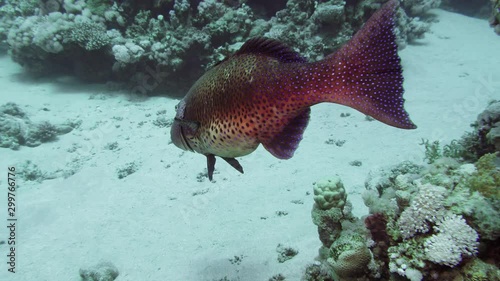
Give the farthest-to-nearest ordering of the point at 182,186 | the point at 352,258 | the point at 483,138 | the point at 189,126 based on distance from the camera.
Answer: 1. the point at 182,186
2. the point at 483,138
3. the point at 352,258
4. the point at 189,126

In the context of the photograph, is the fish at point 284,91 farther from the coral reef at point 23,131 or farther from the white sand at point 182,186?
the coral reef at point 23,131

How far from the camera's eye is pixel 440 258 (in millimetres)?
2375

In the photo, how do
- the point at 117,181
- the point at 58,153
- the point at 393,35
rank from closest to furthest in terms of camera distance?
the point at 393,35 → the point at 117,181 → the point at 58,153

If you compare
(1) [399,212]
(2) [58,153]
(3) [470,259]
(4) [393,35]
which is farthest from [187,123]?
(2) [58,153]

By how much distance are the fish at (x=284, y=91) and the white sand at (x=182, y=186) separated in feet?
8.84

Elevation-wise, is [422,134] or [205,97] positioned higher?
[205,97]

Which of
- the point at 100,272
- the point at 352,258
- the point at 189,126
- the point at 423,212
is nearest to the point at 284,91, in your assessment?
the point at 189,126

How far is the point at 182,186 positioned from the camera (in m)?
6.82

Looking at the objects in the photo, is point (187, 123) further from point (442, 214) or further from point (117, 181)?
point (117, 181)

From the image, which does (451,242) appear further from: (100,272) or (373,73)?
(100,272)

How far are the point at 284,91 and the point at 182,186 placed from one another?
17.6 ft

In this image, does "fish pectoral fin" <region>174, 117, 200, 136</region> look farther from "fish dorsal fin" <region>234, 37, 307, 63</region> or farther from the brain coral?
the brain coral

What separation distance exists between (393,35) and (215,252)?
4.35 meters

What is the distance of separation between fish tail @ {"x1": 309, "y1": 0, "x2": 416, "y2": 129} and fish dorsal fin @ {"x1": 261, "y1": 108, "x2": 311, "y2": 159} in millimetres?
290
